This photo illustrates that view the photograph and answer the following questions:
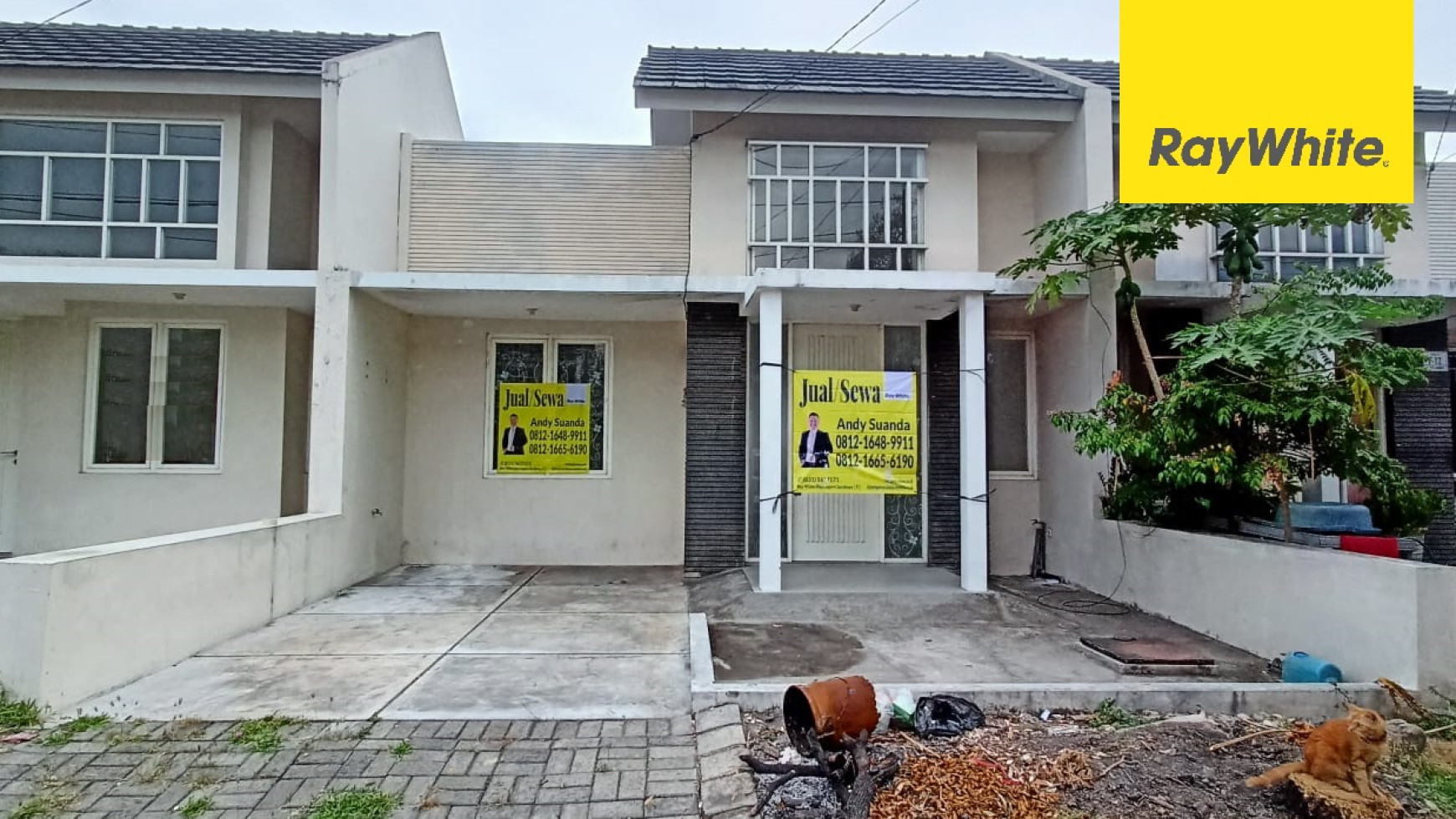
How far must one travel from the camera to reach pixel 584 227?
8.88m

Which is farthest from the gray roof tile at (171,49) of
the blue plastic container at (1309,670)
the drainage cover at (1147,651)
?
the blue plastic container at (1309,670)

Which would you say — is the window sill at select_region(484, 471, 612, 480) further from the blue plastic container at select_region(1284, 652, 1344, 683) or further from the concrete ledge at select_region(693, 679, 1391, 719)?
the blue plastic container at select_region(1284, 652, 1344, 683)

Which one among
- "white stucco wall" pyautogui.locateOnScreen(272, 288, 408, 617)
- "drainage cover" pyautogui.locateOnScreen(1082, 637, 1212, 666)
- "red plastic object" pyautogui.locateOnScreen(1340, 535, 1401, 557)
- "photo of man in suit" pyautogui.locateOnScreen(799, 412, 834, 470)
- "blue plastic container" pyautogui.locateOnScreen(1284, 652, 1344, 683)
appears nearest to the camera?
"blue plastic container" pyautogui.locateOnScreen(1284, 652, 1344, 683)

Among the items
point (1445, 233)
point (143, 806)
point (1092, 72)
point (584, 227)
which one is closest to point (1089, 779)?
point (143, 806)

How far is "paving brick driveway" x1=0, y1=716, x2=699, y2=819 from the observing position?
3.22 metres

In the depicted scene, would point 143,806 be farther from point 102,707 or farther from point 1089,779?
point 1089,779

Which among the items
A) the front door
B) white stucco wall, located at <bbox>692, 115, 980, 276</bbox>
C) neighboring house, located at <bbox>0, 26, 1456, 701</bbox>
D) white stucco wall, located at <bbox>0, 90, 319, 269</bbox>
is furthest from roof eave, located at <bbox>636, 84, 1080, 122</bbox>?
white stucco wall, located at <bbox>0, 90, 319, 269</bbox>

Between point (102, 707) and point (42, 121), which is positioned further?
point (42, 121)

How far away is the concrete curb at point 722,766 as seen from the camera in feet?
10.5

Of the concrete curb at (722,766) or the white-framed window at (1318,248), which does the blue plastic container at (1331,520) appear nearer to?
the white-framed window at (1318,248)

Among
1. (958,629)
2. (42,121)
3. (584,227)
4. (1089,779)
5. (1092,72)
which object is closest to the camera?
(1089,779)

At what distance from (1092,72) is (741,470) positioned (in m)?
6.87

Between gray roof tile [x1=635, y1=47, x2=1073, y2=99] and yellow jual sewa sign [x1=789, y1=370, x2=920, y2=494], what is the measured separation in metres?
3.12

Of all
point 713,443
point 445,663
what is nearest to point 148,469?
point 445,663
